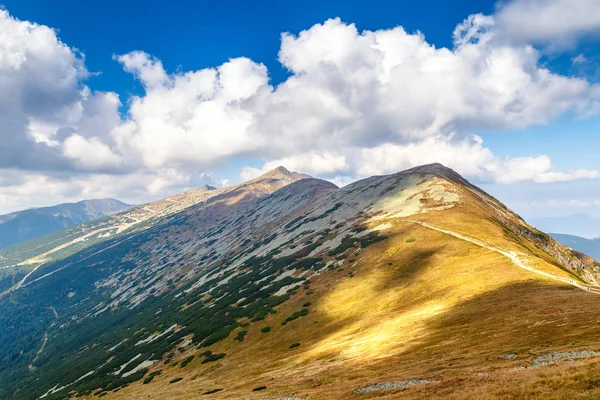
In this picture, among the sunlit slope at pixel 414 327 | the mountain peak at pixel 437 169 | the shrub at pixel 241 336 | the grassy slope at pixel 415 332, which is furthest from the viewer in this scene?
the mountain peak at pixel 437 169

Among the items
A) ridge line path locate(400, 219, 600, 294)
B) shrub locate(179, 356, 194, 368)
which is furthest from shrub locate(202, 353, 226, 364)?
ridge line path locate(400, 219, 600, 294)

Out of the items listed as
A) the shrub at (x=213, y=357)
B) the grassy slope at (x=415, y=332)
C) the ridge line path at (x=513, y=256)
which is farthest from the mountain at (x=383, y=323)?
the shrub at (x=213, y=357)

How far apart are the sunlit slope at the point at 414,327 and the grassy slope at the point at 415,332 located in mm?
218

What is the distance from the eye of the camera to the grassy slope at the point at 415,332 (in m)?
28.8

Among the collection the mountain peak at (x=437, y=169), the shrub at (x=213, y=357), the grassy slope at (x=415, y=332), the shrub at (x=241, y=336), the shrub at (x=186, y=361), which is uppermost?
the mountain peak at (x=437, y=169)

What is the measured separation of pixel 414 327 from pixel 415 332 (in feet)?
8.00

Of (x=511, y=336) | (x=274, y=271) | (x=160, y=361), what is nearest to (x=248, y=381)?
(x=511, y=336)

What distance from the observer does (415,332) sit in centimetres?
4562

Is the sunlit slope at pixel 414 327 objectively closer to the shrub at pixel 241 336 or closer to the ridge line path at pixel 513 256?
the ridge line path at pixel 513 256

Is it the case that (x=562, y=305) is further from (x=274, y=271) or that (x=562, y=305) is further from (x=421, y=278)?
(x=274, y=271)

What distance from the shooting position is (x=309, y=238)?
476ft

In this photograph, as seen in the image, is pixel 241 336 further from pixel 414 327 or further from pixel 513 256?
pixel 513 256

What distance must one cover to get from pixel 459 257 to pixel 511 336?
4381 cm

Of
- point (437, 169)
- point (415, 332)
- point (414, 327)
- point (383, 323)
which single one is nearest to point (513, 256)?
point (383, 323)
